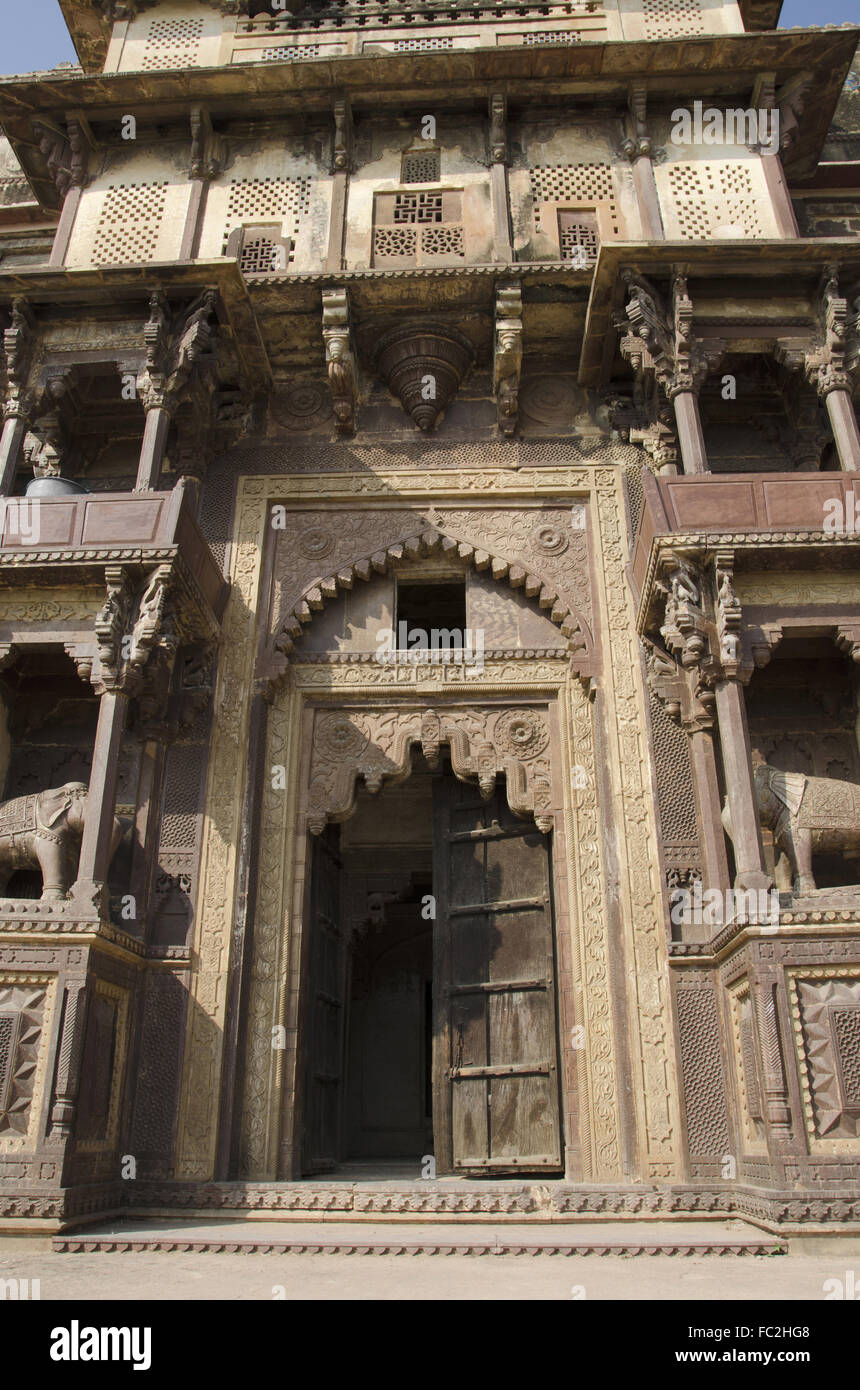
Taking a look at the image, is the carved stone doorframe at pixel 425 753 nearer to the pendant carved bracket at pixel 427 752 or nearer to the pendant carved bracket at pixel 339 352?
the pendant carved bracket at pixel 427 752

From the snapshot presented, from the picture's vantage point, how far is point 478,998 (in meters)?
8.09

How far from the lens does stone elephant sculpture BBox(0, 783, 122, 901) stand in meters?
6.97

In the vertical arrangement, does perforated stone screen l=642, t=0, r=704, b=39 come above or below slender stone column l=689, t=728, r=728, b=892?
above

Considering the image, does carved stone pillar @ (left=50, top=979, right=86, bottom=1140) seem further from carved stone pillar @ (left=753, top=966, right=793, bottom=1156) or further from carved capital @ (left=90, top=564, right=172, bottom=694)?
carved stone pillar @ (left=753, top=966, right=793, bottom=1156)

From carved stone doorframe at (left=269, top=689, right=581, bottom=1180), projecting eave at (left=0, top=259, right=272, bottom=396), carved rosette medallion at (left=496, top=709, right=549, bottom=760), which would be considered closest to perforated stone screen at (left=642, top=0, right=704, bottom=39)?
projecting eave at (left=0, top=259, right=272, bottom=396)

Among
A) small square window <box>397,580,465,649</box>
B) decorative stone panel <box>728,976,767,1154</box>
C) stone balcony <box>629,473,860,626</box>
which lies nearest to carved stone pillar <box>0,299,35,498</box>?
small square window <box>397,580,465,649</box>

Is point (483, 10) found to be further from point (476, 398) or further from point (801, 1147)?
point (801, 1147)

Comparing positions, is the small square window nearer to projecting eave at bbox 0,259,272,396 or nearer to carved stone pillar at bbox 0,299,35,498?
projecting eave at bbox 0,259,272,396

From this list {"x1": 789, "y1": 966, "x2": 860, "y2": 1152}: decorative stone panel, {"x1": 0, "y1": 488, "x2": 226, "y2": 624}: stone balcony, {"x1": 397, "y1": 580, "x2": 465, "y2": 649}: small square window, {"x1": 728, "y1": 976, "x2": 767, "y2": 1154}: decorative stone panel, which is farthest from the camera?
{"x1": 397, "y1": 580, "x2": 465, "y2": 649}: small square window

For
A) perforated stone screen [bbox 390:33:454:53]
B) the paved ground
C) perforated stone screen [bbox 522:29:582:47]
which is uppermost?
perforated stone screen [bbox 390:33:454:53]

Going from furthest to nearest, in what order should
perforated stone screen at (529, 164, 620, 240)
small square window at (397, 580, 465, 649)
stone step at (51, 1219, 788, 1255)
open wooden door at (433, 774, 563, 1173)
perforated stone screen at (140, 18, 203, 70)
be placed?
perforated stone screen at (140, 18, 203, 70) < small square window at (397, 580, 465, 649) < perforated stone screen at (529, 164, 620, 240) < open wooden door at (433, 774, 563, 1173) < stone step at (51, 1219, 788, 1255)

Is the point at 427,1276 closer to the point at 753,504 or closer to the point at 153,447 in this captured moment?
the point at 753,504

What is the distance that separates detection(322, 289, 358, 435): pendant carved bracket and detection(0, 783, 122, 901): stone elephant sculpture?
4.12 m

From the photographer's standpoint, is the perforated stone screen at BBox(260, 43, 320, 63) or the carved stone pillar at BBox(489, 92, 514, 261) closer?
the carved stone pillar at BBox(489, 92, 514, 261)
